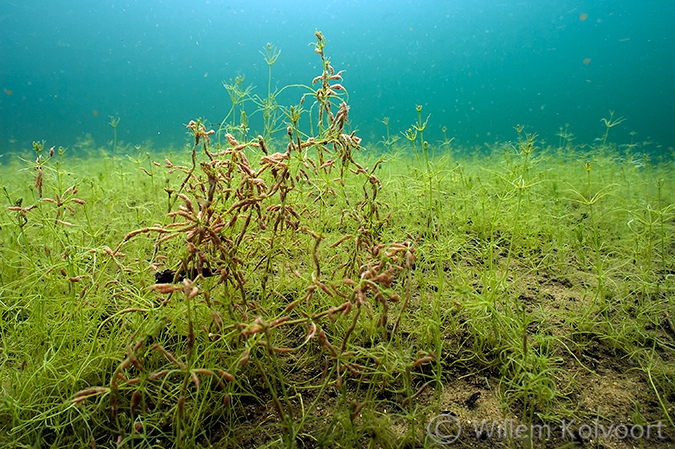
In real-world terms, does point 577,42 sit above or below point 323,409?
above

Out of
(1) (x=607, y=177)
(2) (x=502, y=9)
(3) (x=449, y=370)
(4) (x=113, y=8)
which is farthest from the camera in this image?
(2) (x=502, y=9)

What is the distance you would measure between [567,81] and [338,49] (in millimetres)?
48069

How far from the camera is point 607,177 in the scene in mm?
5547

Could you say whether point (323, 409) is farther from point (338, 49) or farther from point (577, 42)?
point (577, 42)

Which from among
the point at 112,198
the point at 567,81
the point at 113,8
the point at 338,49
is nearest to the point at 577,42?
the point at 567,81

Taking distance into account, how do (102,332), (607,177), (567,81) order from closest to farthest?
1. (102,332)
2. (607,177)
3. (567,81)
